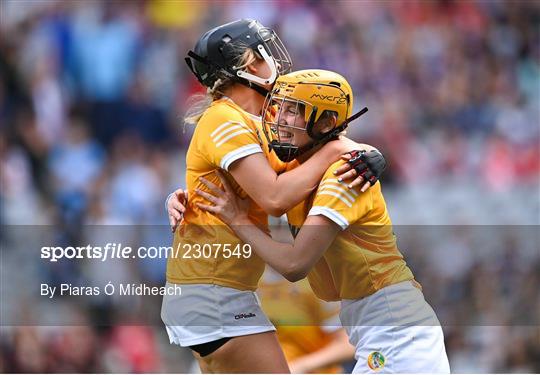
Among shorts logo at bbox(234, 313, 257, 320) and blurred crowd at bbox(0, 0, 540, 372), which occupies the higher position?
shorts logo at bbox(234, 313, 257, 320)

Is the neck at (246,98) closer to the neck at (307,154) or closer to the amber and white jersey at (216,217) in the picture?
the amber and white jersey at (216,217)

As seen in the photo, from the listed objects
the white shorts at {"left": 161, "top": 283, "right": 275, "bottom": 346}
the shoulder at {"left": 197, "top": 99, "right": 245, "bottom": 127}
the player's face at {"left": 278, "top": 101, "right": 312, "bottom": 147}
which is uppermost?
the player's face at {"left": 278, "top": 101, "right": 312, "bottom": 147}

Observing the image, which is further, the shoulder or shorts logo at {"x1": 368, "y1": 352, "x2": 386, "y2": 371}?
the shoulder

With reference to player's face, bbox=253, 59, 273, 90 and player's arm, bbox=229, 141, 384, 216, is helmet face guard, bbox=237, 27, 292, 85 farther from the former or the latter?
player's arm, bbox=229, 141, 384, 216

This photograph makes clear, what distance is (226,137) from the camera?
334 cm

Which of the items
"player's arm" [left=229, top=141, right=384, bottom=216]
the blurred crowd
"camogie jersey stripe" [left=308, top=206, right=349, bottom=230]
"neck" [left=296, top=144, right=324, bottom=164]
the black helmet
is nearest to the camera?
"camogie jersey stripe" [left=308, top=206, right=349, bottom=230]

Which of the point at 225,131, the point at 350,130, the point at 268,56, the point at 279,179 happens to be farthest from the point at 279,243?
the point at 350,130

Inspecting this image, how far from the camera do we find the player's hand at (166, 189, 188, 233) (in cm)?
349

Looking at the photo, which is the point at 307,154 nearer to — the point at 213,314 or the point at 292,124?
the point at 292,124

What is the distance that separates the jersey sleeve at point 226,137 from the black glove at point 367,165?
35 centimetres

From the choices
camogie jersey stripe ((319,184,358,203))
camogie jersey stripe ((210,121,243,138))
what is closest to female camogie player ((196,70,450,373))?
camogie jersey stripe ((319,184,358,203))

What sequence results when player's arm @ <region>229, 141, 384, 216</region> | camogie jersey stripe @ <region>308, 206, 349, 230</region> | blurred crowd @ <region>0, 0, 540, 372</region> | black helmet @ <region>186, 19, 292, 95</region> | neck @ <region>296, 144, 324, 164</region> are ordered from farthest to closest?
blurred crowd @ <region>0, 0, 540, 372</region> < black helmet @ <region>186, 19, 292, 95</region> < neck @ <region>296, 144, 324, 164</region> < player's arm @ <region>229, 141, 384, 216</region> < camogie jersey stripe @ <region>308, 206, 349, 230</region>

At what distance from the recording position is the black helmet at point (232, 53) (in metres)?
3.48

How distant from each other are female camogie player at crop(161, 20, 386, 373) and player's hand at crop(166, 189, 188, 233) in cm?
3
